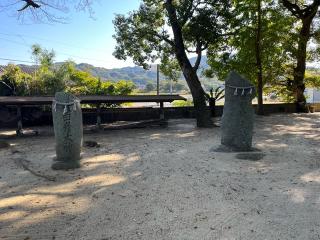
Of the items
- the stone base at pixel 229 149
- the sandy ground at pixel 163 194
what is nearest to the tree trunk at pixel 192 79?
the sandy ground at pixel 163 194

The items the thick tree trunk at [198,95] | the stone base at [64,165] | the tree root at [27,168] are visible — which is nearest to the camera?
the tree root at [27,168]

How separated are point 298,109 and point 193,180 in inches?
551

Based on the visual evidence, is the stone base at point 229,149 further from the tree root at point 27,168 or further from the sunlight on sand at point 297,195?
the tree root at point 27,168

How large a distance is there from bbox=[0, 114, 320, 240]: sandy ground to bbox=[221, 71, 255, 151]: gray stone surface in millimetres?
585

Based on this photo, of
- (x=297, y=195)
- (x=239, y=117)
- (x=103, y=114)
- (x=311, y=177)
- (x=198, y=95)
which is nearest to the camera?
(x=297, y=195)

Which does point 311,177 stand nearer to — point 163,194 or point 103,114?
point 163,194

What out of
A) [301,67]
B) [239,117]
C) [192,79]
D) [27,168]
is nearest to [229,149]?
[239,117]

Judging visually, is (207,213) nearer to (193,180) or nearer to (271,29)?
(193,180)

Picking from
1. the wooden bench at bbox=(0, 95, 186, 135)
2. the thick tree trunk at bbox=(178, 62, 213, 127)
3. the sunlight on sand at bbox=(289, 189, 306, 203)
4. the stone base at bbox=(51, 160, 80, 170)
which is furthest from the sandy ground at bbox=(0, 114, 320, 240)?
the thick tree trunk at bbox=(178, 62, 213, 127)

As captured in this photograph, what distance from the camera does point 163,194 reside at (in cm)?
519

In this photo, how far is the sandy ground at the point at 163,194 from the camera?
13.2 ft

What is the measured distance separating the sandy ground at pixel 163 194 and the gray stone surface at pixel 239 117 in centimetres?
59

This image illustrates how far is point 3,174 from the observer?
626 centimetres

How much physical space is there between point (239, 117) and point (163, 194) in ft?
11.2
